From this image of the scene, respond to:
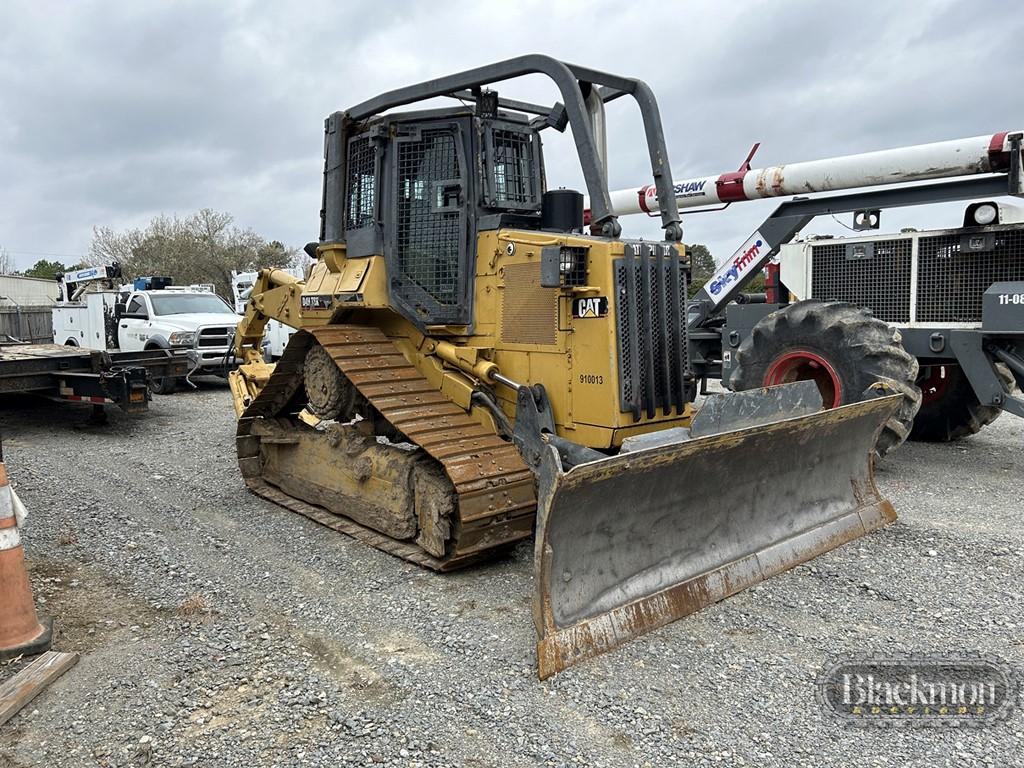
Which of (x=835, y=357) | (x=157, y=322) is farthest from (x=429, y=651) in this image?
(x=157, y=322)

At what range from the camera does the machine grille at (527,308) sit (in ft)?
16.8

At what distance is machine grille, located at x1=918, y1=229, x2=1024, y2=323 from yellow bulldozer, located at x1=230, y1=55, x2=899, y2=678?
304 cm

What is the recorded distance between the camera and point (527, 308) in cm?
528

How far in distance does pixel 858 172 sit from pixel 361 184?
5285 mm

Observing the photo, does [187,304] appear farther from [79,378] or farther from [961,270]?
[961,270]

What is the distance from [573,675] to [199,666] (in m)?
1.73

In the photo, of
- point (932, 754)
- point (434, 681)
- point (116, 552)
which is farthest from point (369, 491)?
point (932, 754)

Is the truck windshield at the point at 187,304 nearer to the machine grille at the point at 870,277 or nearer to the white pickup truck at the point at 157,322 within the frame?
the white pickup truck at the point at 157,322

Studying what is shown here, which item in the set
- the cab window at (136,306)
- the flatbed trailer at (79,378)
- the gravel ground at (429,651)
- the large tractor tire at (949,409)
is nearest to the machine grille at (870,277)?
the large tractor tire at (949,409)

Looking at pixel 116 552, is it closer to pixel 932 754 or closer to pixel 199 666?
pixel 199 666

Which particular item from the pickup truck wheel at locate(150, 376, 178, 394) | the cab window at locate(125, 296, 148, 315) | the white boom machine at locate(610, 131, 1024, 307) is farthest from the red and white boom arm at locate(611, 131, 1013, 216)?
the cab window at locate(125, 296, 148, 315)

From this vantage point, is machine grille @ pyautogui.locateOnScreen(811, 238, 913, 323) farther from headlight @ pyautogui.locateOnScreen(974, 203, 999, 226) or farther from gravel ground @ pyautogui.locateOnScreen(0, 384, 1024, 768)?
gravel ground @ pyautogui.locateOnScreen(0, 384, 1024, 768)

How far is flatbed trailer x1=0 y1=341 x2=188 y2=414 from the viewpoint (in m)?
10.0
